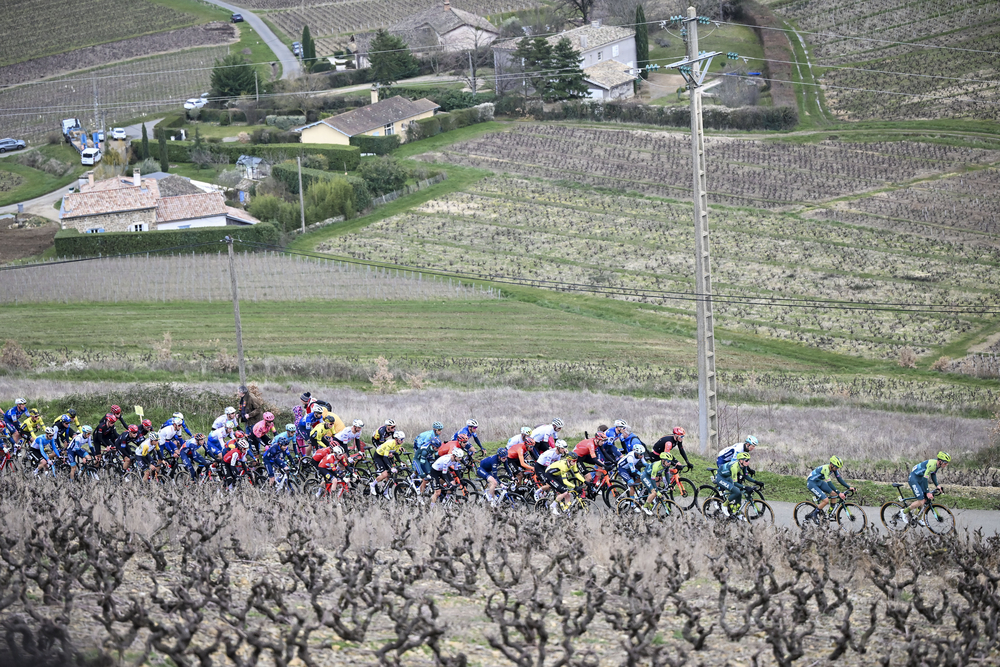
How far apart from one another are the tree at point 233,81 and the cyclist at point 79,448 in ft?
264

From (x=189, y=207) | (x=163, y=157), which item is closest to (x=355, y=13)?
(x=163, y=157)

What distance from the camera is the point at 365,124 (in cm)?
8356

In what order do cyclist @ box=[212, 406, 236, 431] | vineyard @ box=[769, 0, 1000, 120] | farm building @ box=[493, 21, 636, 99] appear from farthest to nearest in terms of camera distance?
farm building @ box=[493, 21, 636, 99]
vineyard @ box=[769, 0, 1000, 120]
cyclist @ box=[212, 406, 236, 431]

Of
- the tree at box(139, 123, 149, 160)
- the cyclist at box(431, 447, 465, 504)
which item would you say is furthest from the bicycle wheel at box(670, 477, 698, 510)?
the tree at box(139, 123, 149, 160)

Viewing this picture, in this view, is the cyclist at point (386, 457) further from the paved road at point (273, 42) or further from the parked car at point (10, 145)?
the paved road at point (273, 42)

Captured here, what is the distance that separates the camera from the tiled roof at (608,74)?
292 feet

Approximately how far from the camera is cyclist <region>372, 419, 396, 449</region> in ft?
67.8

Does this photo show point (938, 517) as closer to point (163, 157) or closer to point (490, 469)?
point (490, 469)

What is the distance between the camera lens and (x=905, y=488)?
21.7m

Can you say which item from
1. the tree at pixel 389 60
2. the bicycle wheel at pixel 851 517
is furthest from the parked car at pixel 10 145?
the bicycle wheel at pixel 851 517

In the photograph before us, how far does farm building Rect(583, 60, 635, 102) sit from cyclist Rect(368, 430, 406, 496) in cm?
7186

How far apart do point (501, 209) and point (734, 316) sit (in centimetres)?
2291

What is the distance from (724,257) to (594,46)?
46568 mm

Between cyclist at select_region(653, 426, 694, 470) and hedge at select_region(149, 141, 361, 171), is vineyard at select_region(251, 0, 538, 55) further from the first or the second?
cyclist at select_region(653, 426, 694, 470)
